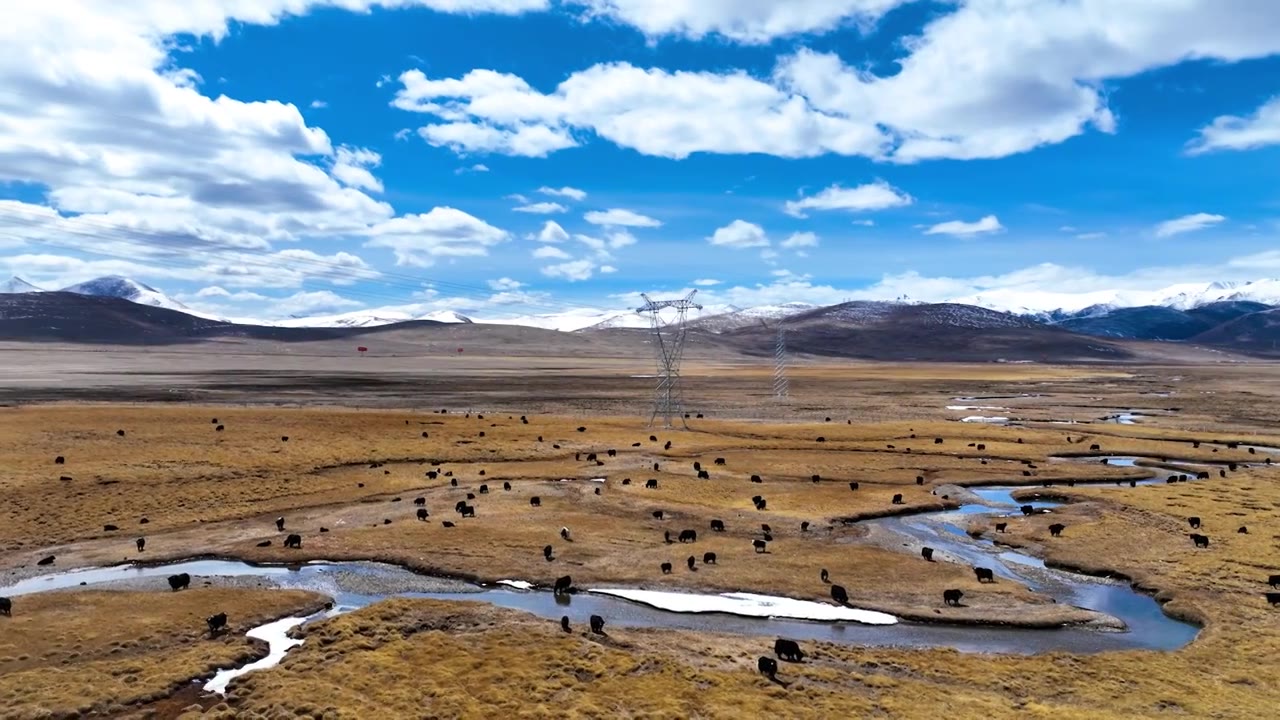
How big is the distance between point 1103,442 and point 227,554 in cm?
8371

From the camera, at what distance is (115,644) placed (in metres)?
26.6

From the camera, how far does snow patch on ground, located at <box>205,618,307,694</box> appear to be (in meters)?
24.4

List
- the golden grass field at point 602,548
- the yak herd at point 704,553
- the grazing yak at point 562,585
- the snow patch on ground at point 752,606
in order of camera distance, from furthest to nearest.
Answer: the grazing yak at point 562,585, the snow patch on ground at point 752,606, the yak herd at point 704,553, the golden grass field at point 602,548

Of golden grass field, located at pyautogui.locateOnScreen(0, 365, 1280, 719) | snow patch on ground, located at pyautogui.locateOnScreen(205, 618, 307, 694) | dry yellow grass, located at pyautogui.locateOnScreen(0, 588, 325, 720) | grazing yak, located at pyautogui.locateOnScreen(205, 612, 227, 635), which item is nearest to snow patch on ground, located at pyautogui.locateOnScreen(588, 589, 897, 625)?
golden grass field, located at pyautogui.locateOnScreen(0, 365, 1280, 719)

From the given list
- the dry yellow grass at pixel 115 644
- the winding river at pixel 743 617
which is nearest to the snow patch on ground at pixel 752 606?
the winding river at pixel 743 617

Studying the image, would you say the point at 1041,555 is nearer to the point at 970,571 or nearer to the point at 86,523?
the point at 970,571

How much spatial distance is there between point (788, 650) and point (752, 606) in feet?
19.8

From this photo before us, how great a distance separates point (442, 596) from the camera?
33.5 metres

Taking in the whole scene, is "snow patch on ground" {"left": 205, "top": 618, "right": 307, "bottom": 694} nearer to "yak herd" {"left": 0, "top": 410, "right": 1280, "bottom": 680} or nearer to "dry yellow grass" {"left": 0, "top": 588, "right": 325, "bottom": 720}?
"dry yellow grass" {"left": 0, "top": 588, "right": 325, "bottom": 720}

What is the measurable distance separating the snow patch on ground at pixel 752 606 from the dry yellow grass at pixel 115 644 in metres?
14.1

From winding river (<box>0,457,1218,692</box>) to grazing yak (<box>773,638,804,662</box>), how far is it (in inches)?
110

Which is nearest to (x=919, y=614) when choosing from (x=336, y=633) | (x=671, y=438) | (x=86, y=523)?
(x=336, y=633)

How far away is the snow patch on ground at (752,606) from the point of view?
31.2 metres

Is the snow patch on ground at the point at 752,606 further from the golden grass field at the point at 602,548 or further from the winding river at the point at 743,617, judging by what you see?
the golden grass field at the point at 602,548
